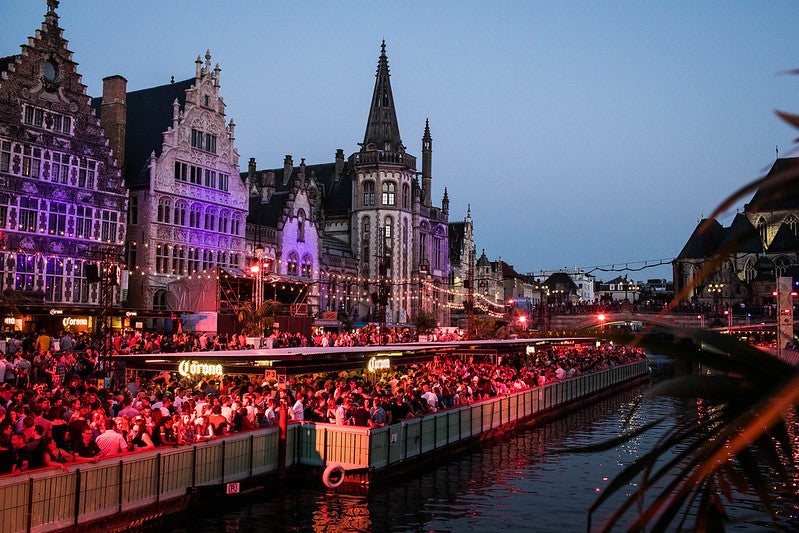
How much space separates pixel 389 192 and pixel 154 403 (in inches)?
2750

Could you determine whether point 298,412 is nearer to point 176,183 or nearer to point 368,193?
point 176,183

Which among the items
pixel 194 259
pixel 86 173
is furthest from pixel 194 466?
pixel 194 259

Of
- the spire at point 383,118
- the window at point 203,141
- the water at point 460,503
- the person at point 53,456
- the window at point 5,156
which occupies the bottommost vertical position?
the water at point 460,503

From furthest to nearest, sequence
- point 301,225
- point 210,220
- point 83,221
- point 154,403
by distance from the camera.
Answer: point 301,225 < point 210,220 < point 83,221 < point 154,403

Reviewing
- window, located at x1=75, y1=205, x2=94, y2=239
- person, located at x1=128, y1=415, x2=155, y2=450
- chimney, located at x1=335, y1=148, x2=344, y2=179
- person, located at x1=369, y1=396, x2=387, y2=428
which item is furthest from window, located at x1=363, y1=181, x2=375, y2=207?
person, located at x1=128, y1=415, x2=155, y2=450

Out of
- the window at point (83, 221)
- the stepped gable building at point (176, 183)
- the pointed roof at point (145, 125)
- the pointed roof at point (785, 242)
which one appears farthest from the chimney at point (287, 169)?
the pointed roof at point (785, 242)

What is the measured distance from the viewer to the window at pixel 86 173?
4738 cm

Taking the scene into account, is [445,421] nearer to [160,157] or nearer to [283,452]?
[283,452]

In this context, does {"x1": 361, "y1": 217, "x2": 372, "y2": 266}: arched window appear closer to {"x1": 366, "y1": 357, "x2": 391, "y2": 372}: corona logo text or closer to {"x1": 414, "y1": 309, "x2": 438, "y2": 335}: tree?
{"x1": 414, "y1": 309, "x2": 438, "y2": 335}: tree

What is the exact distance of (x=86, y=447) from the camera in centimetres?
1535

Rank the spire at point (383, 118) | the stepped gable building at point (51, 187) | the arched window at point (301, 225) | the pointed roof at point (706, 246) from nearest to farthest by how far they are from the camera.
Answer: the stepped gable building at point (51, 187), the arched window at point (301, 225), the spire at point (383, 118), the pointed roof at point (706, 246)

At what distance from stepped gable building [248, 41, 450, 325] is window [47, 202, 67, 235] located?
101 feet

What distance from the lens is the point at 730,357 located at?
3.35m

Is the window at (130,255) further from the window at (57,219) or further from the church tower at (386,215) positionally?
the church tower at (386,215)
